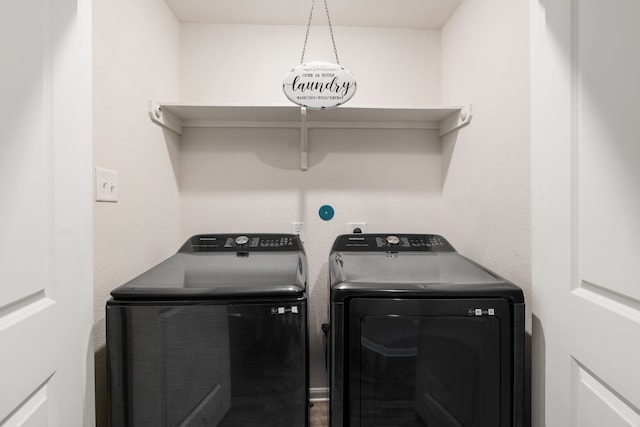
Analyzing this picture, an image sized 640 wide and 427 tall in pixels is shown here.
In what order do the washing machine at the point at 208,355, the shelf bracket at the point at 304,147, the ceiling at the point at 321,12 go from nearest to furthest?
the washing machine at the point at 208,355, the ceiling at the point at 321,12, the shelf bracket at the point at 304,147

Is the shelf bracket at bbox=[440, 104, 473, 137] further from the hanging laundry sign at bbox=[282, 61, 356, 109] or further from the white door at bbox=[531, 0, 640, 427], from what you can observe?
the hanging laundry sign at bbox=[282, 61, 356, 109]

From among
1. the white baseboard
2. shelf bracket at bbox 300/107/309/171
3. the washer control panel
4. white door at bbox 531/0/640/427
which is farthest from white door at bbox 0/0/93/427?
white door at bbox 531/0/640/427

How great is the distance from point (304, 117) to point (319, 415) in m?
1.69

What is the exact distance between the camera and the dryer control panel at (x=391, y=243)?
1.58 m

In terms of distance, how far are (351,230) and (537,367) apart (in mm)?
1124

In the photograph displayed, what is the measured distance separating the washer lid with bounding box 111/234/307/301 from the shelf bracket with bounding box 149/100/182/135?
2.09 ft

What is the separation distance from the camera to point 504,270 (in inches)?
51.4

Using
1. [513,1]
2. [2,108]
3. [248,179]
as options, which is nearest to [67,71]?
[2,108]

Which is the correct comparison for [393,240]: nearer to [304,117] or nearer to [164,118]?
[304,117]

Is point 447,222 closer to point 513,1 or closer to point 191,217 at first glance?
point 513,1

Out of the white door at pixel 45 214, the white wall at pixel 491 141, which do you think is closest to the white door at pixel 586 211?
the white wall at pixel 491 141

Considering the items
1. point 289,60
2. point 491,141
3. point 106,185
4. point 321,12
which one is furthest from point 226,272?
point 321,12

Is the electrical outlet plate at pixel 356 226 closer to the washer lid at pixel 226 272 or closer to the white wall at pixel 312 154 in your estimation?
A: the white wall at pixel 312 154

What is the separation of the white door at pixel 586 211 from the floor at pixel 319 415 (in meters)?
1.05
